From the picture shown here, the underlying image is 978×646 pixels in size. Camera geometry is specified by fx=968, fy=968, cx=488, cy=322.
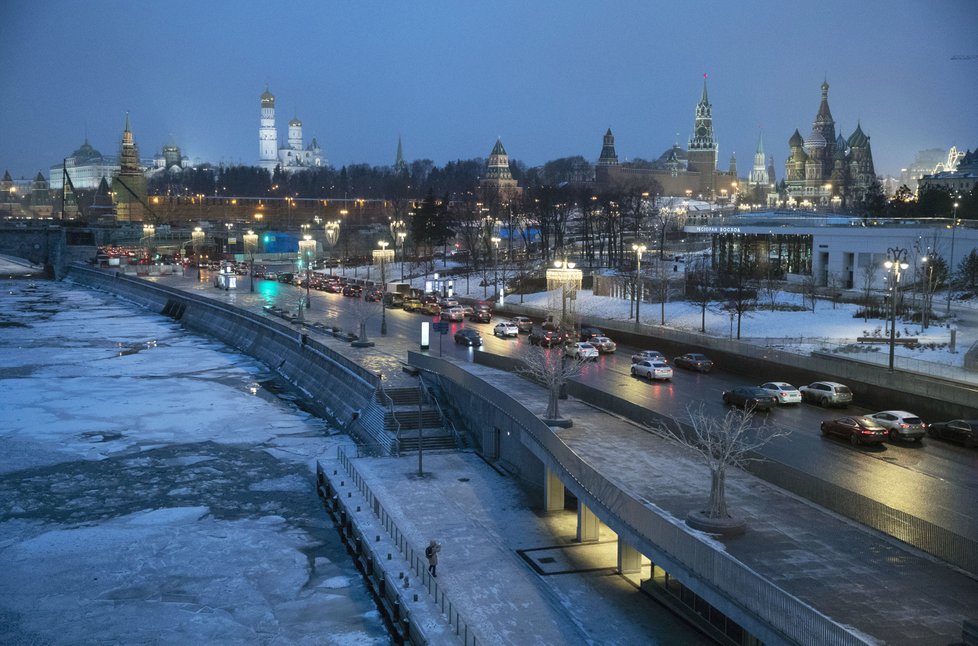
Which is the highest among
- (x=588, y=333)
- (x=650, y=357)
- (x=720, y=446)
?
(x=720, y=446)

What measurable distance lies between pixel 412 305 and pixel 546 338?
19940 mm

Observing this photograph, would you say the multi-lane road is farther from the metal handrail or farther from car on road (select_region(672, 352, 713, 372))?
the metal handrail

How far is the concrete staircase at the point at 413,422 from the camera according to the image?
31.6m

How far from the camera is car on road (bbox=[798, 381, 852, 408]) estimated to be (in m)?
28.8

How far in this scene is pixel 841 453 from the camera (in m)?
23.2

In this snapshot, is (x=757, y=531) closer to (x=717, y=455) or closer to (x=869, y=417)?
(x=717, y=455)

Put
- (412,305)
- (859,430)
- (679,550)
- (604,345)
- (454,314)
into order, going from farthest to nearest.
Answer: (412,305) → (454,314) → (604,345) → (859,430) → (679,550)

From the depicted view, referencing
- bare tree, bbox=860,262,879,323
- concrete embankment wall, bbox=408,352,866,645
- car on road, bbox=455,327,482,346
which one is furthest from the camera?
bare tree, bbox=860,262,879,323

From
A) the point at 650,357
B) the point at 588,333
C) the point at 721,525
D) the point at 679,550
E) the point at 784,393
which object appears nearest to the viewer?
the point at 679,550

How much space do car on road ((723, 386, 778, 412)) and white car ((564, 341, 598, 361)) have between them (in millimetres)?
9106

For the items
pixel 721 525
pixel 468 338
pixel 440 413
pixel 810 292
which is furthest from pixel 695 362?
pixel 721 525

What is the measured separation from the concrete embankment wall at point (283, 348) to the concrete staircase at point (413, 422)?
3.25ft

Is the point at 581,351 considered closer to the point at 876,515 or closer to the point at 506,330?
the point at 506,330

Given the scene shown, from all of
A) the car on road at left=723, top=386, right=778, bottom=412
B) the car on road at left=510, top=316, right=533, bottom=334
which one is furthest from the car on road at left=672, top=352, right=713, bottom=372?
the car on road at left=510, top=316, right=533, bottom=334
